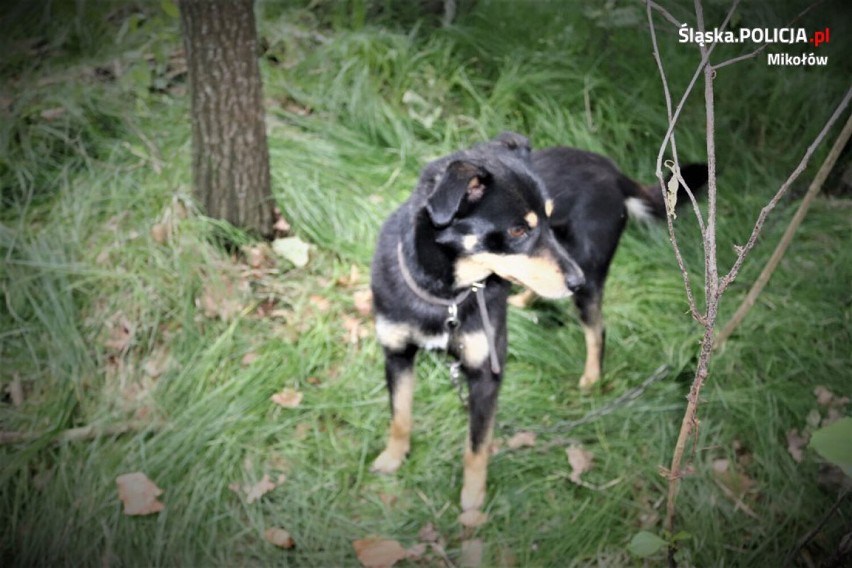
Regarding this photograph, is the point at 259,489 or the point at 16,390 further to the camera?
the point at 16,390

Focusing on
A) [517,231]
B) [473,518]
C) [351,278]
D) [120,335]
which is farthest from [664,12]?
[120,335]

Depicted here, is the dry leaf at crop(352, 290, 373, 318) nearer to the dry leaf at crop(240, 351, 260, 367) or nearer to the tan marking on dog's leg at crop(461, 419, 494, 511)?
the dry leaf at crop(240, 351, 260, 367)

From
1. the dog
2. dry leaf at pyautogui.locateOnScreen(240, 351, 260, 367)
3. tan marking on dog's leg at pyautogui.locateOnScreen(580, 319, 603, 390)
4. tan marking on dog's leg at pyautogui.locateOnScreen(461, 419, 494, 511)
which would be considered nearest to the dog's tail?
tan marking on dog's leg at pyautogui.locateOnScreen(580, 319, 603, 390)

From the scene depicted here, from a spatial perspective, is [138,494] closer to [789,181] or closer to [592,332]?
[592,332]

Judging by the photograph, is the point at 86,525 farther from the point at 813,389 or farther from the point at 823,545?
the point at 813,389

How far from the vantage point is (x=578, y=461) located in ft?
10.1

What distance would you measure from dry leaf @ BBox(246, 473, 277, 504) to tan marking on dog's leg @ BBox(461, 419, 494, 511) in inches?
31.9

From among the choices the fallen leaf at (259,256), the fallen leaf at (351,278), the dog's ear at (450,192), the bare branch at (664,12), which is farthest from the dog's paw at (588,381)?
the bare branch at (664,12)

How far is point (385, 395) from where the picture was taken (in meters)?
3.33

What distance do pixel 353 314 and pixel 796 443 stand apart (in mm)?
2125

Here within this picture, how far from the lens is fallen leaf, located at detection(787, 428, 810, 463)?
2.98 metres

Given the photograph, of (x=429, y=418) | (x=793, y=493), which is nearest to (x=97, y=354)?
(x=429, y=418)

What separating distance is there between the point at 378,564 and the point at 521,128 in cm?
278

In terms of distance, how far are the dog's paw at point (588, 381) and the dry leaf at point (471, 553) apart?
3.17 feet
